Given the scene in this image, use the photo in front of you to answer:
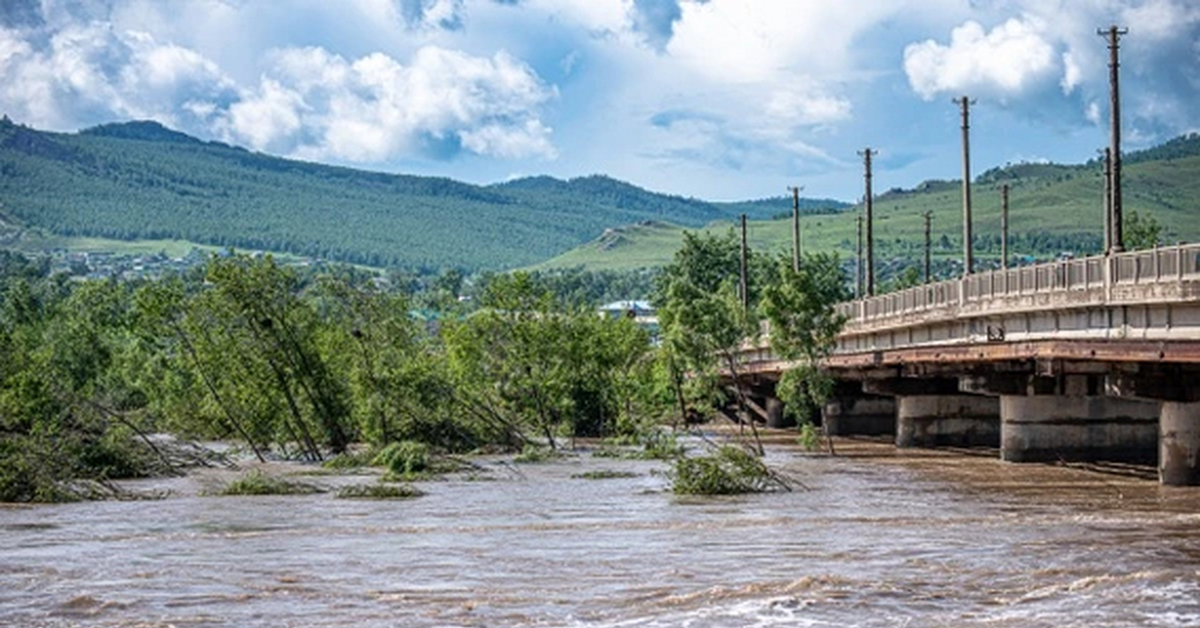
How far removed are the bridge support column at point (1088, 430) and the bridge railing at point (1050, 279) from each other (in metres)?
3.32

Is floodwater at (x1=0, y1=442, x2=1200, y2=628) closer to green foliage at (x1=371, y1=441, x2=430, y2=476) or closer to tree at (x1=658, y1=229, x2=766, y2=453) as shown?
green foliage at (x1=371, y1=441, x2=430, y2=476)

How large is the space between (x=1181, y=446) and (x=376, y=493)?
1778 centimetres

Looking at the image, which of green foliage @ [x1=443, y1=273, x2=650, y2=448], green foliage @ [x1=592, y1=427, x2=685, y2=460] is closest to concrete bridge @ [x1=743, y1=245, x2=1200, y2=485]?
green foliage @ [x1=592, y1=427, x2=685, y2=460]

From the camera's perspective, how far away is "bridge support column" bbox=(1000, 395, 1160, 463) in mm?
51125

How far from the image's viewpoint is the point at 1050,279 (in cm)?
5084

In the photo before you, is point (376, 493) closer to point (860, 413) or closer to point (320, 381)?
point (320, 381)

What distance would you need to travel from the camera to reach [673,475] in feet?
147

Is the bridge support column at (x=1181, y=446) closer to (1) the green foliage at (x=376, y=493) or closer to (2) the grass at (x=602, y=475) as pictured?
(2) the grass at (x=602, y=475)

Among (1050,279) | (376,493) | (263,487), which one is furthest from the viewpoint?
(1050,279)

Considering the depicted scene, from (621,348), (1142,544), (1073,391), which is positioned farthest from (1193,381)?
(621,348)

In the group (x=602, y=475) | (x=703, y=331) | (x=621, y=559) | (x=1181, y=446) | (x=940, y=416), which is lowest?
(x=621, y=559)

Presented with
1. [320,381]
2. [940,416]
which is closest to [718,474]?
[320,381]

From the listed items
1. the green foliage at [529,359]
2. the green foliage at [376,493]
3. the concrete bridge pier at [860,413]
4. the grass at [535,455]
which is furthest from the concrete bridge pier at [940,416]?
the green foliage at [376,493]

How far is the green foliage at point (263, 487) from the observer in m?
42.8
